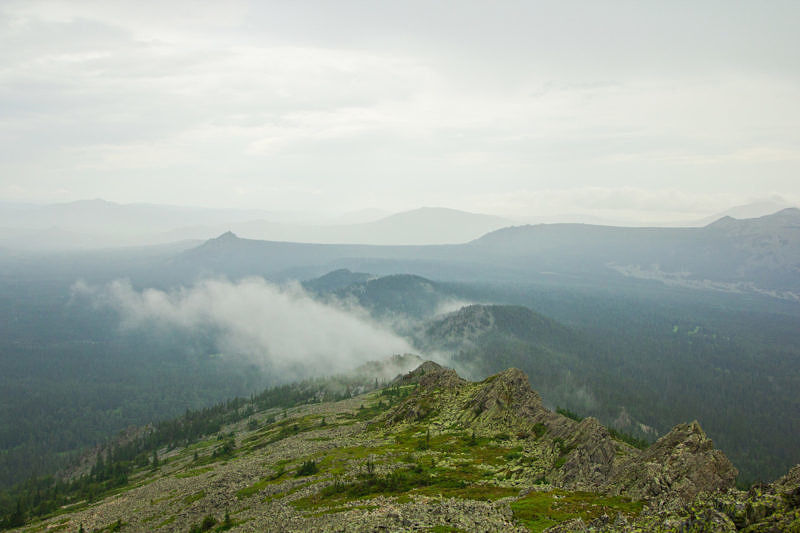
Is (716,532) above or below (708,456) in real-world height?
above

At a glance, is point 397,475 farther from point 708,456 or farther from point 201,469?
point 201,469

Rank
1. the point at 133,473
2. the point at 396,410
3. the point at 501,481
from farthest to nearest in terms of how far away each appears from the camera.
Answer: the point at 133,473 < the point at 396,410 < the point at 501,481

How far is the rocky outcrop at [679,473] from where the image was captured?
40562 millimetres

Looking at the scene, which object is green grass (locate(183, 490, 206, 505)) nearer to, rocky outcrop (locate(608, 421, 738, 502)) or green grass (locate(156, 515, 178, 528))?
green grass (locate(156, 515, 178, 528))

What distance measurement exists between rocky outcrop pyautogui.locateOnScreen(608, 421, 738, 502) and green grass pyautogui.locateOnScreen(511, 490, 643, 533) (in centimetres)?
286

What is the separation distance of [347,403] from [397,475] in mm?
129975

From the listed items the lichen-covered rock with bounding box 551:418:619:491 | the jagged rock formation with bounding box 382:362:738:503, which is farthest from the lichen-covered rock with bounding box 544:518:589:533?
the lichen-covered rock with bounding box 551:418:619:491

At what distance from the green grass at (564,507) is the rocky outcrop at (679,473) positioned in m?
2.86

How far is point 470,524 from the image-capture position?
39.5 m

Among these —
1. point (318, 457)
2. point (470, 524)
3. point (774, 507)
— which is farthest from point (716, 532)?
point (318, 457)

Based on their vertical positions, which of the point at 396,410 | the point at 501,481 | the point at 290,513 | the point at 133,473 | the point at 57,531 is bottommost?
the point at 133,473

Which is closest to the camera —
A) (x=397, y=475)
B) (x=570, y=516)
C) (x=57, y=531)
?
(x=570, y=516)

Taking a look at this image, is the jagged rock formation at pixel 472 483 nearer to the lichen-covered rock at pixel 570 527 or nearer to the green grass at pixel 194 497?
the lichen-covered rock at pixel 570 527

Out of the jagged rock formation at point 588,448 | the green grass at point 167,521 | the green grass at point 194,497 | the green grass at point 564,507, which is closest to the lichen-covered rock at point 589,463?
the jagged rock formation at point 588,448
